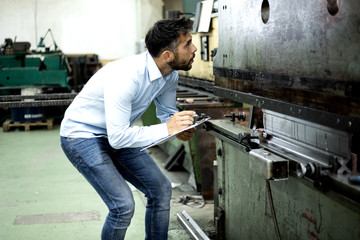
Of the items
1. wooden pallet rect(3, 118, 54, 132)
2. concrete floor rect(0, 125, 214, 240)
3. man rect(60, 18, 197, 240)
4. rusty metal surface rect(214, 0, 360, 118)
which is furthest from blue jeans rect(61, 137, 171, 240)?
wooden pallet rect(3, 118, 54, 132)

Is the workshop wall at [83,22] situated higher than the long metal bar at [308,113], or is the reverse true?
the workshop wall at [83,22]

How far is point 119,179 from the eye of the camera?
70.3 inches

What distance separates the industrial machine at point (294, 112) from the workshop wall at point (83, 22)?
5.57 metres

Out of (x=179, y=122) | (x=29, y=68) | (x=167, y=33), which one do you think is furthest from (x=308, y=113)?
(x=29, y=68)

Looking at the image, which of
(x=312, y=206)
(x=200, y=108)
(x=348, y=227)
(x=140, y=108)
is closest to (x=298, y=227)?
(x=312, y=206)

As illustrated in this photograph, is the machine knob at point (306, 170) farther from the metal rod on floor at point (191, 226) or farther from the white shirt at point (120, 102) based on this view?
the metal rod on floor at point (191, 226)

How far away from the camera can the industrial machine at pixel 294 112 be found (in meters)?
1.13

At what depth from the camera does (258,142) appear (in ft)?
5.15

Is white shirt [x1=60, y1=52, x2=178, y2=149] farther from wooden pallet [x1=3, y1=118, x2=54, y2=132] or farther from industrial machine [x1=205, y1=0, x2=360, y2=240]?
wooden pallet [x1=3, y1=118, x2=54, y2=132]

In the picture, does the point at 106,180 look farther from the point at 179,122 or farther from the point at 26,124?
the point at 26,124

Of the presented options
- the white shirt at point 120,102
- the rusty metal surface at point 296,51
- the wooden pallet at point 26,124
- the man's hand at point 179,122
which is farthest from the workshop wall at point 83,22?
the man's hand at point 179,122

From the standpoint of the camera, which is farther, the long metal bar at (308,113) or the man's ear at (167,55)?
the man's ear at (167,55)

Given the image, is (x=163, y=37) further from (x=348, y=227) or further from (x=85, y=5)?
(x=85, y=5)

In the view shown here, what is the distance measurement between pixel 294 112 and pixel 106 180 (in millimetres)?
800
